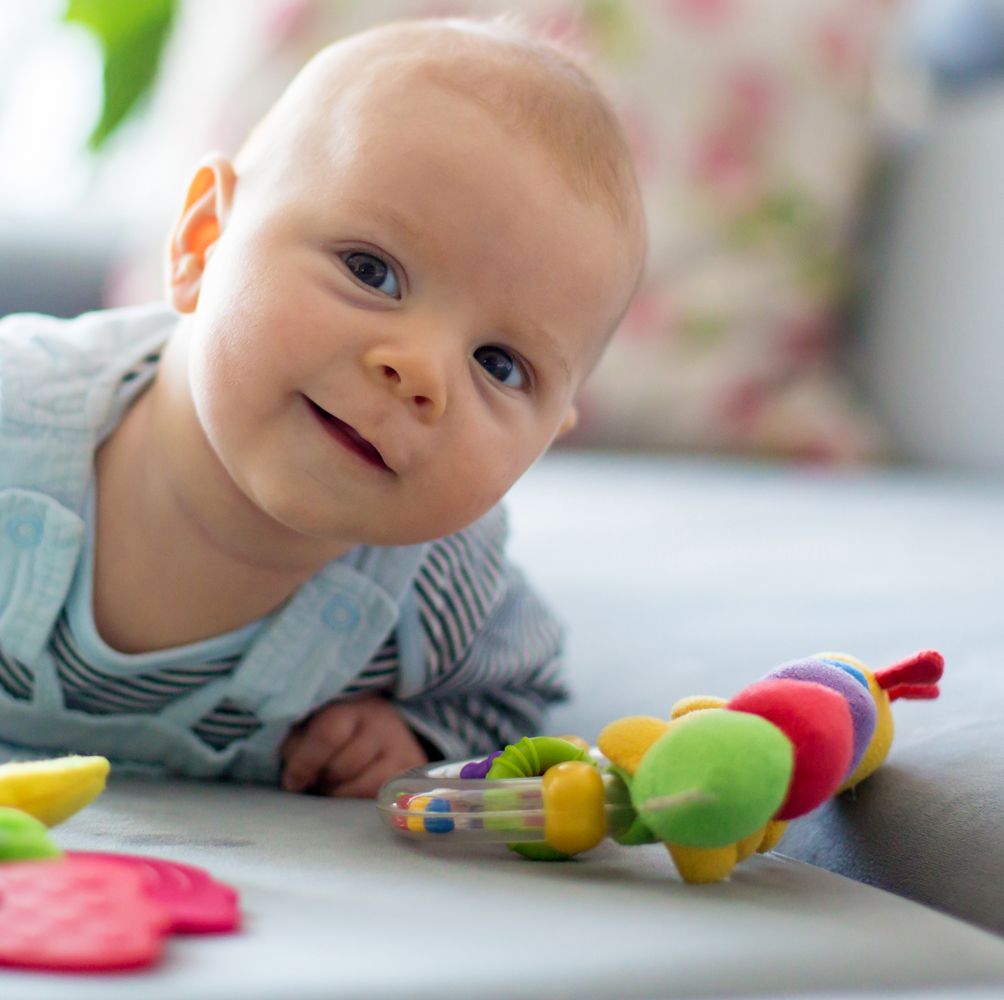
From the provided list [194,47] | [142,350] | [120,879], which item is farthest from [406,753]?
[194,47]

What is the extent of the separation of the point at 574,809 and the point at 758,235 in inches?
56.3

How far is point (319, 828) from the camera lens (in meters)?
0.66

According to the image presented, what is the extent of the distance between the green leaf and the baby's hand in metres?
1.73

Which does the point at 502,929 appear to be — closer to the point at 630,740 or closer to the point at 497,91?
the point at 630,740

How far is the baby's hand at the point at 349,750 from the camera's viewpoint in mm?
797

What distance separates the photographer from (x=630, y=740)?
0.58 metres

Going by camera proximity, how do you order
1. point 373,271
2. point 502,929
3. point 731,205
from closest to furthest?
point 502,929
point 373,271
point 731,205

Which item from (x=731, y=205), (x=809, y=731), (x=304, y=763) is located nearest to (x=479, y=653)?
(x=304, y=763)

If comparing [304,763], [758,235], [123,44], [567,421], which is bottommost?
[304,763]

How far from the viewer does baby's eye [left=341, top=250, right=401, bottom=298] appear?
670 mm

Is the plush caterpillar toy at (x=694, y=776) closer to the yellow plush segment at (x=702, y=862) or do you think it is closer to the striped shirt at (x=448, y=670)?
the yellow plush segment at (x=702, y=862)

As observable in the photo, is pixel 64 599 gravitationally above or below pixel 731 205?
below

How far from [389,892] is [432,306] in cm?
27

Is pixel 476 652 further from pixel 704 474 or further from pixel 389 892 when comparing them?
pixel 704 474
